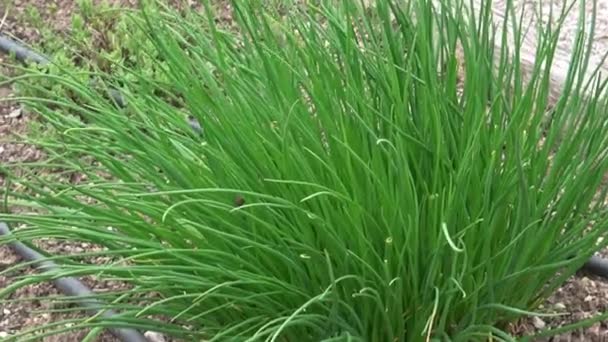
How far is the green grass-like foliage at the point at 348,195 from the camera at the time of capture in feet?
4.97

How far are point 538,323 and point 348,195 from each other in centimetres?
55

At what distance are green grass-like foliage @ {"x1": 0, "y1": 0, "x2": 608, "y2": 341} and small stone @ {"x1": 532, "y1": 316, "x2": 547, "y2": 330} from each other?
0.14 metres

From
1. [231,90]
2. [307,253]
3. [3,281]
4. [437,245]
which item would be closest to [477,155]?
[437,245]

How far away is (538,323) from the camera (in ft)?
6.12

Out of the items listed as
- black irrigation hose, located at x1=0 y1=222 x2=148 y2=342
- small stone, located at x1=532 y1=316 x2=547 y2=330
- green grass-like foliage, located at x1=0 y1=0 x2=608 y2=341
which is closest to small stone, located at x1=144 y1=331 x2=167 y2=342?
black irrigation hose, located at x1=0 y1=222 x2=148 y2=342

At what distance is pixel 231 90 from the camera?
163cm

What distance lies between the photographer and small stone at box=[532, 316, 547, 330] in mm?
1860

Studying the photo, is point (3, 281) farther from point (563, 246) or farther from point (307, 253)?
point (563, 246)

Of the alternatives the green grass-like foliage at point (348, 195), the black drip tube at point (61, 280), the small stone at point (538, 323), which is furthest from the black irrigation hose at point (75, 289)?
the small stone at point (538, 323)

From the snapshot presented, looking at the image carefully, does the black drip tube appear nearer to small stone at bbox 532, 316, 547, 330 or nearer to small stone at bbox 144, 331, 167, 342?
small stone at bbox 144, 331, 167, 342

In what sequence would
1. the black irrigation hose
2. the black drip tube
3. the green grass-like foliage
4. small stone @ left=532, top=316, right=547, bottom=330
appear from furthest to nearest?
the black irrigation hose → small stone @ left=532, top=316, right=547, bottom=330 → the black drip tube → the green grass-like foliage

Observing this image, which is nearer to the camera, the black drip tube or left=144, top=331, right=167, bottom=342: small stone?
the black drip tube

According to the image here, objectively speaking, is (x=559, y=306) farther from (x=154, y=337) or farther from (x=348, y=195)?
(x=154, y=337)

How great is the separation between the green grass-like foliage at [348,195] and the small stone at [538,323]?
0.14 meters
